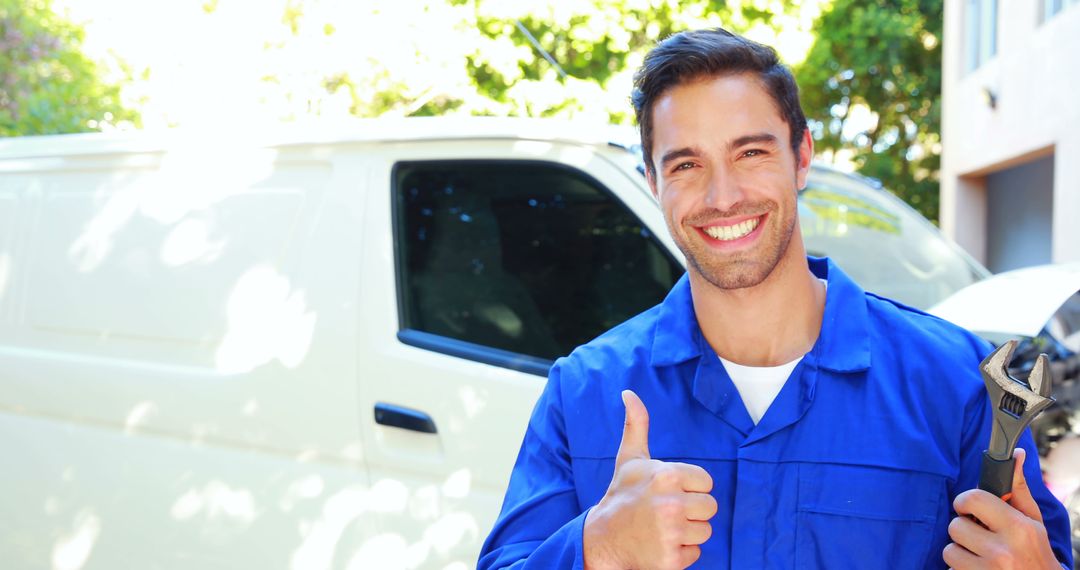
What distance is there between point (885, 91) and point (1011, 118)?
29.7ft

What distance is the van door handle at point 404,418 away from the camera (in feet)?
9.55

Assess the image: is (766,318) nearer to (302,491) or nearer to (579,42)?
(302,491)

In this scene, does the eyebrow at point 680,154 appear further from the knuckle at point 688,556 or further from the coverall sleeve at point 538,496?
the knuckle at point 688,556

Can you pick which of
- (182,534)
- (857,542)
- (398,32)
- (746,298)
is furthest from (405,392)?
(398,32)

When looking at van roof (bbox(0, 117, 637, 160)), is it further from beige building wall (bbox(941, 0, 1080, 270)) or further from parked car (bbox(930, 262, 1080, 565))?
beige building wall (bbox(941, 0, 1080, 270))

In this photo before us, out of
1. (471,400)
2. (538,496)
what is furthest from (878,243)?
(538,496)

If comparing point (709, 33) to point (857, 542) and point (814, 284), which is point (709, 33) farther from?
point (857, 542)

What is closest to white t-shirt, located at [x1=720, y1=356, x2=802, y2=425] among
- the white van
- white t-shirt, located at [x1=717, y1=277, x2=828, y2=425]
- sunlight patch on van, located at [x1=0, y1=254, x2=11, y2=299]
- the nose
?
white t-shirt, located at [x1=717, y1=277, x2=828, y2=425]

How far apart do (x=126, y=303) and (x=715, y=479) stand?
2.43 meters

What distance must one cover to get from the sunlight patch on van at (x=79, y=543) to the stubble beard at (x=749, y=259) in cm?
246

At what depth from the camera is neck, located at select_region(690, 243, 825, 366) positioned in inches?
71.7

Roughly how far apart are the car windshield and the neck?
133 cm

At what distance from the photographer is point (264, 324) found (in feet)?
10.4

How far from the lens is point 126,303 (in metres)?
3.45
